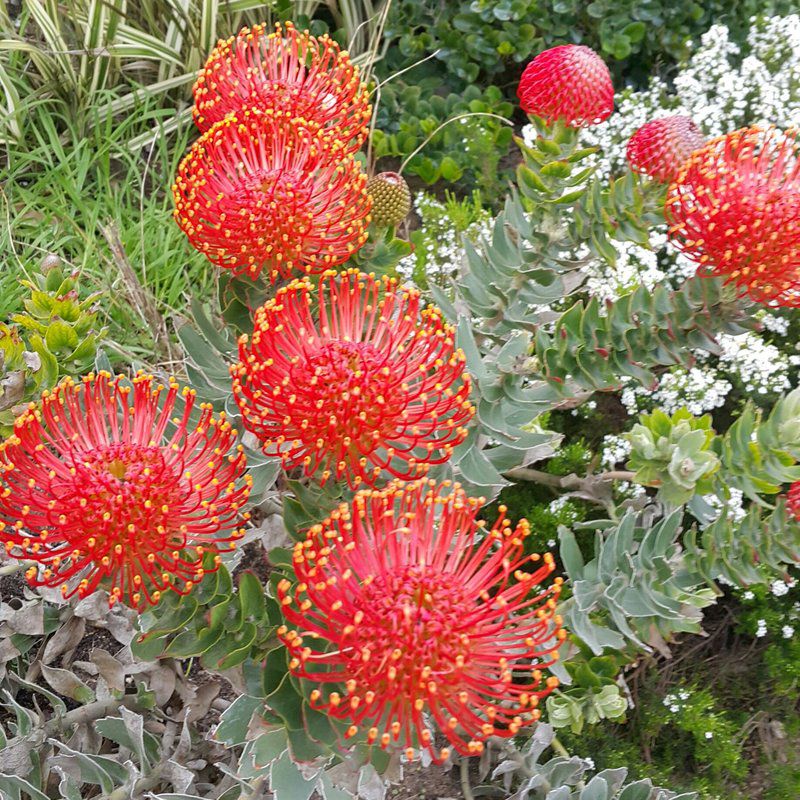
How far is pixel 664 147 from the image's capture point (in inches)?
71.1

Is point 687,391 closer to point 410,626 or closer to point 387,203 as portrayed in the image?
point 387,203

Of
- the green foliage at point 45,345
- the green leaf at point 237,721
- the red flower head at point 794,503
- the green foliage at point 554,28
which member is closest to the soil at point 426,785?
the green leaf at point 237,721

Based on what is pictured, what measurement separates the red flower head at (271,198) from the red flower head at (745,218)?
2.11 ft

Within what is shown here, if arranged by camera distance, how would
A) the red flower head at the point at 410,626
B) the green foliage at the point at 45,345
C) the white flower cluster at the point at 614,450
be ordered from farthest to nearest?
1. the white flower cluster at the point at 614,450
2. the green foliage at the point at 45,345
3. the red flower head at the point at 410,626

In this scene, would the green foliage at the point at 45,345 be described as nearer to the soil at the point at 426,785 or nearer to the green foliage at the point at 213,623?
the green foliage at the point at 213,623

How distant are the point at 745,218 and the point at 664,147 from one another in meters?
0.35

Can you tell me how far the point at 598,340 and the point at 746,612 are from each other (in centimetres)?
104

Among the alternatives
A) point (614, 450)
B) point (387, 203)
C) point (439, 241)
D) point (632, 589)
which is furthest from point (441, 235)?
point (632, 589)

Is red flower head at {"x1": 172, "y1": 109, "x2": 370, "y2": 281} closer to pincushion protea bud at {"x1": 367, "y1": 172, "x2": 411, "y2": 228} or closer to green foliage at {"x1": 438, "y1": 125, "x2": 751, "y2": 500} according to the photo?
green foliage at {"x1": 438, "y1": 125, "x2": 751, "y2": 500}

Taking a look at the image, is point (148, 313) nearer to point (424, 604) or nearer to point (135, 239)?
point (135, 239)

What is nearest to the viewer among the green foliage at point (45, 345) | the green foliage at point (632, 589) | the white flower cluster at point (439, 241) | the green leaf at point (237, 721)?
the green leaf at point (237, 721)

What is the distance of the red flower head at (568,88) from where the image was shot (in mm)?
1735

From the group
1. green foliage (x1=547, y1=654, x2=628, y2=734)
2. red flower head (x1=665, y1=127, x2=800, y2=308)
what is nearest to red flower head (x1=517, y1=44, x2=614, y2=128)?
red flower head (x1=665, y1=127, x2=800, y2=308)

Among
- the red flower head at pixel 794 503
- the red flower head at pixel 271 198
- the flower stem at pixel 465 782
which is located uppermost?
the red flower head at pixel 271 198
